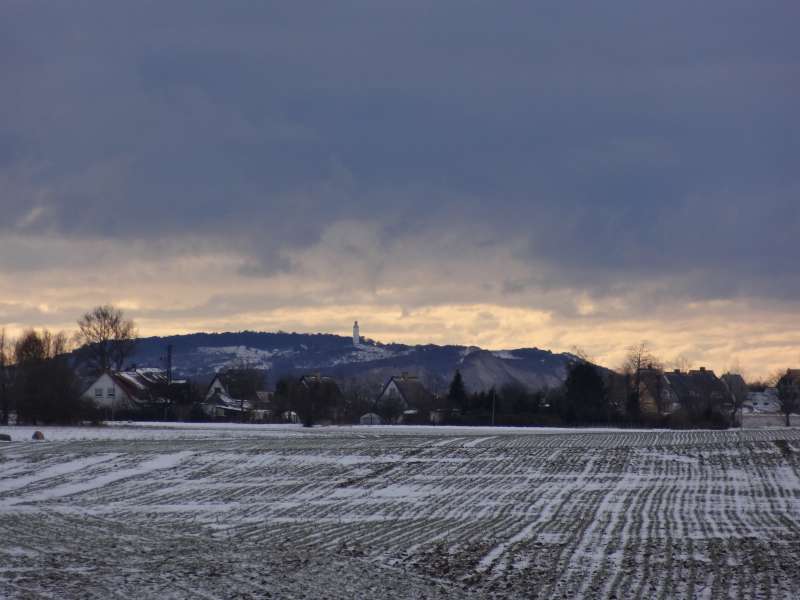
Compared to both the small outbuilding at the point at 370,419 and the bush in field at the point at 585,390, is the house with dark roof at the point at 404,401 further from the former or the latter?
the bush in field at the point at 585,390

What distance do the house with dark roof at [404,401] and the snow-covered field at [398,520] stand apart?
62345mm

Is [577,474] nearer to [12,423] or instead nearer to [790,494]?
[790,494]

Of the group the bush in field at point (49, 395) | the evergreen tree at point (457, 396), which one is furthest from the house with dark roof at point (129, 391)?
the evergreen tree at point (457, 396)

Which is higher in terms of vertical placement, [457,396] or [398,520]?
[457,396]

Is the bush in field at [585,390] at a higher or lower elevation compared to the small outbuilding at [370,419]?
higher

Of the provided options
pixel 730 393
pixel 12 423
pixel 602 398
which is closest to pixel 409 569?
pixel 12 423

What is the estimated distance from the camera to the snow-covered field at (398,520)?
20.9 metres

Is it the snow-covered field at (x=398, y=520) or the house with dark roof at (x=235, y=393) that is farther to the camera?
the house with dark roof at (x=235, y=393)

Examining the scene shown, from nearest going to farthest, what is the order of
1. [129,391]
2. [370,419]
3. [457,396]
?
1. [370,419]
2. [457,396]
3. [129,391]

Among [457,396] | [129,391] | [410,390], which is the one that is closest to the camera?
[457,396]

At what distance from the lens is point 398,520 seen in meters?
32.4

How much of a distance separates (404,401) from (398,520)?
374ft

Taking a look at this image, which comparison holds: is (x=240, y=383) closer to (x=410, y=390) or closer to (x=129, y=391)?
(x=129, y=391)

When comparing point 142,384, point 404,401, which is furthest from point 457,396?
point 142,384
